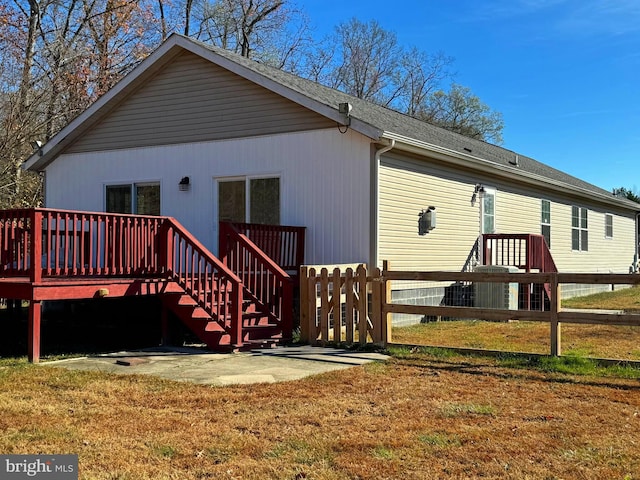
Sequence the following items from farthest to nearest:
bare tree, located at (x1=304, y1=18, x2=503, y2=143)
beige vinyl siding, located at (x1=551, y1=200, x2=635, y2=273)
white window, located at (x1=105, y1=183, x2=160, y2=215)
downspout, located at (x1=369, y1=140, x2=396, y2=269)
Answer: bare tree, located at (x1=304, y1=18, x2=503, y2=143) → beige vinyl siding, located at (x1=551, y1=200, x2=635, y2=273) → white window, located at (x1=105, y1=183, x2=160, y2=215) → downspout, located at (x1=369, y1=140, x2=396, y2=269)

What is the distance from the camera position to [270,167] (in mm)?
12828

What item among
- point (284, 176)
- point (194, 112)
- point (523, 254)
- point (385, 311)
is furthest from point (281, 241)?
point (523, 254)

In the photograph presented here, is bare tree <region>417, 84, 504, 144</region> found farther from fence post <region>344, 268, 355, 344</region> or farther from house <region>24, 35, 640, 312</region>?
fence post <region>344, 268, 355, 344</region>

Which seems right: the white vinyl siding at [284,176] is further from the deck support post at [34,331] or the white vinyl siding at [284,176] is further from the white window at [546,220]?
the white window at [546,220]

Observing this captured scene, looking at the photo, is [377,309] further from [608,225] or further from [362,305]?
[608,225]

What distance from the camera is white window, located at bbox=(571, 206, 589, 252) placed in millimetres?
20641

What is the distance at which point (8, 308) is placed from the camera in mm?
13758

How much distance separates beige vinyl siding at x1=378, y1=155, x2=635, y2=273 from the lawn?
1431 millimetres

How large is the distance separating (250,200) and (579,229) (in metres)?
12.3

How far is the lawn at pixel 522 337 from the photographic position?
9344mm

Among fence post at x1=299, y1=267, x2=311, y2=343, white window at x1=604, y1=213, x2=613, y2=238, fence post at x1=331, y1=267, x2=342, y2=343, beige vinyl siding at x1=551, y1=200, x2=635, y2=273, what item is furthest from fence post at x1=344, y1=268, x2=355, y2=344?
white window at x1=604, y1=213, x2=613, y2=238

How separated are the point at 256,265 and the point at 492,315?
3.78 m

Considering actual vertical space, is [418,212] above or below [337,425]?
above

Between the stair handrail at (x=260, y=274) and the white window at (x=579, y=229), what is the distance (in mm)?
12922
